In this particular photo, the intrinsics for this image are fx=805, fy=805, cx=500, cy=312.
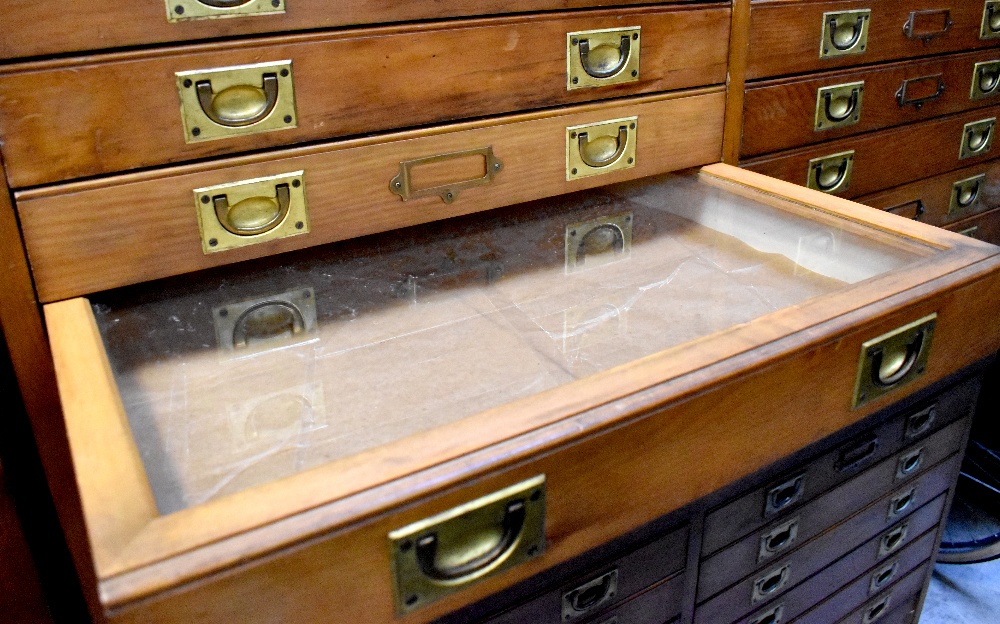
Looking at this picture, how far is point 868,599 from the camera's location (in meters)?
1.12

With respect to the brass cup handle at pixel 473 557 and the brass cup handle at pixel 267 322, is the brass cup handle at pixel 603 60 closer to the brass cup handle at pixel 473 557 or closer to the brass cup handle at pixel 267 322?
the brass cup handle at pixel 267 322

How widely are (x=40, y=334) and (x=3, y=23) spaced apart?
286 mm

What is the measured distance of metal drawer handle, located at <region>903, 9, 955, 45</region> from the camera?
1389mm

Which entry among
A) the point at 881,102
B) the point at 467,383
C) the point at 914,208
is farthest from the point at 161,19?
the point at 914,208

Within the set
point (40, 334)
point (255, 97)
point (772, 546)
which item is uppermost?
point (255, 97)

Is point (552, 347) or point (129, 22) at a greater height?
point (129, 22)

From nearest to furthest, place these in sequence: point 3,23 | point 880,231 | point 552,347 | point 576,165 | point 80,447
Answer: point 80,447 < point 3,23 < point 552,347 < point 880,231 < point 576,165

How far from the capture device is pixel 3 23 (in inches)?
27.3

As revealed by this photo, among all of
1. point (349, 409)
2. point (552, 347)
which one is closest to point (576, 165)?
point (552, 347)

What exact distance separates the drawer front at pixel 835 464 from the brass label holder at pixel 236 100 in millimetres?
611

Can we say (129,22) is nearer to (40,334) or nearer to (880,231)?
(40,334)

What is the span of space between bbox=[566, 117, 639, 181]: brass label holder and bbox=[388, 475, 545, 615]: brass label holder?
24.1 inches

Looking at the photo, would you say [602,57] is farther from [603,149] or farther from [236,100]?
[236,100]

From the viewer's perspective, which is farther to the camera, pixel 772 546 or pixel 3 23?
pixel 772 546
